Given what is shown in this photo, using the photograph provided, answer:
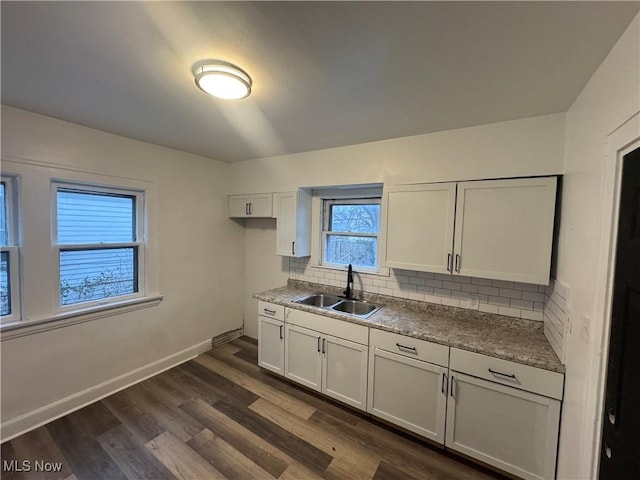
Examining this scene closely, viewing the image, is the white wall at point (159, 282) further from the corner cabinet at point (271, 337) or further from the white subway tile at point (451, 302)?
the white subway tile at point (451, 302)

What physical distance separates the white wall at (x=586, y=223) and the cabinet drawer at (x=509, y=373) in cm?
7

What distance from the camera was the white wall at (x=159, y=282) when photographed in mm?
2020

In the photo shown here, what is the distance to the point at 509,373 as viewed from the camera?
65.5 inches

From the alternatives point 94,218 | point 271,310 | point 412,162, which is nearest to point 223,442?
point 271,310

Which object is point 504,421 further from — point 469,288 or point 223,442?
point 223,442

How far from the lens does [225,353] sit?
10.9ft

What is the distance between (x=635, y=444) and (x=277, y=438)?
1975 millimetres

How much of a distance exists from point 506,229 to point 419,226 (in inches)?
23.6

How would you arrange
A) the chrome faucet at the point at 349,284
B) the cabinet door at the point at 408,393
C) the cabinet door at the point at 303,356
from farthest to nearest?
the chrome faucet at the point at 349,284, the cabinet door at the point at 303,356, the cabinet door at the point at 408,393

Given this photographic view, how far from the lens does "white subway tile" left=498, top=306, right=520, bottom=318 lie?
82.2 inches

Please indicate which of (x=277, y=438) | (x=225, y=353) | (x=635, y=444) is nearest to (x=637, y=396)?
(x=635, y=444)

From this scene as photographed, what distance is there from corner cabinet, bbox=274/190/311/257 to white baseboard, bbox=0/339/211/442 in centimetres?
173

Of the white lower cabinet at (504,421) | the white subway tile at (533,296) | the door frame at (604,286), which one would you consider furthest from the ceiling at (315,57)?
the white lower cabinet at (504,421)

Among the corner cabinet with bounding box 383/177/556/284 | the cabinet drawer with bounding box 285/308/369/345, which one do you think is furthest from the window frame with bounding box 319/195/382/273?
the cabinet drawer with bounding box 285/308/369/345
